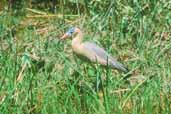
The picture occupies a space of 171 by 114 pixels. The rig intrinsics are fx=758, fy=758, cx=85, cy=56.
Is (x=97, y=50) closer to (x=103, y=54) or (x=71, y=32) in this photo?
(x=103, y=54)

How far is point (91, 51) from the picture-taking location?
6180 mm

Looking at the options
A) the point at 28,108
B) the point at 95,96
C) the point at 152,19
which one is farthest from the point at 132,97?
the point at 152,19

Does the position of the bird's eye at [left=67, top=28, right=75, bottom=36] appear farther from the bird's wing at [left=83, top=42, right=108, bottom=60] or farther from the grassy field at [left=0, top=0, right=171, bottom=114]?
the bird's wing at [left=83, top=42, right=108, bottom=60]

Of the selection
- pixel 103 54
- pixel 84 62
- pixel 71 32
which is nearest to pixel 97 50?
pixel 103 54

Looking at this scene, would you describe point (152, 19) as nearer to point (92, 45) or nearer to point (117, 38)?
point (117, 38)

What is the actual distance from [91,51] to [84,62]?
112 mm

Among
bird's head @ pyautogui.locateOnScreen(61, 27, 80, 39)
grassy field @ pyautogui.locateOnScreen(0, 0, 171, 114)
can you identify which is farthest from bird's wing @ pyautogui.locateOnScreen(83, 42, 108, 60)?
bird's head @ pyautogui.locateOnScreen(61, 27, 80, 39)

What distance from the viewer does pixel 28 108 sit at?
195 inches

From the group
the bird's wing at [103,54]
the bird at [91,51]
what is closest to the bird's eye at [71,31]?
the bird at [91,51]

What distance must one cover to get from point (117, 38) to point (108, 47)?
13.4 inches

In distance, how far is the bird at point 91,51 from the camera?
5953 millimetres

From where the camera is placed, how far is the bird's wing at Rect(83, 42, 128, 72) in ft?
19.5

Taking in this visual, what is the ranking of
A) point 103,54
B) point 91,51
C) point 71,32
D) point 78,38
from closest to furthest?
point 103,54 < point 91,51 < point 78,38 < point 71,32

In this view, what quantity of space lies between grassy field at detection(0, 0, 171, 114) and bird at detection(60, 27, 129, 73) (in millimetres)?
71
